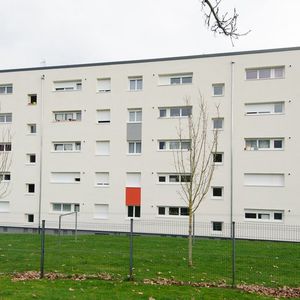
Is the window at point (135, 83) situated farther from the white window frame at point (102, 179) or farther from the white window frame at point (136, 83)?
the white window frame at point (102, 179)

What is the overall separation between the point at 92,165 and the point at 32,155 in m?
4.89

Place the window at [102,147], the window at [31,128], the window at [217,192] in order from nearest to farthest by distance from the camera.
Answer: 1. the window at [217,192]
2. the window at [102,147]
3. the window at [31,128]

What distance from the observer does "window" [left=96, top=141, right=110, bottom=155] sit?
91.9 ft

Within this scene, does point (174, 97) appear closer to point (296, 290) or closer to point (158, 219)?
point (158, 219)

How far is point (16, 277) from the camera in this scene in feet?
31.8

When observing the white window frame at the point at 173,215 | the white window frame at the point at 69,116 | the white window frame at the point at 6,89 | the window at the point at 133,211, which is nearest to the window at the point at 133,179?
the window at the point at 133,211

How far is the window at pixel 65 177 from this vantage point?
28.4 m

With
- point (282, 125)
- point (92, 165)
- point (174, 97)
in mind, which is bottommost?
point (92, 165)

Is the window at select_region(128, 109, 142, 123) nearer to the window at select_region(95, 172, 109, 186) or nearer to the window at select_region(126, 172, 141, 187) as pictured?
the window at select_region(126, 172, 141, 187)

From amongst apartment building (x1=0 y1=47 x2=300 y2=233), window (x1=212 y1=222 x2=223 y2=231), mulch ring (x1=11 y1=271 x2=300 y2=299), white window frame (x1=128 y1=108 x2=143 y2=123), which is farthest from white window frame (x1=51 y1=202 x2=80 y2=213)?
mulch ring (x1=11 y1=271 x2=300 y2=299)

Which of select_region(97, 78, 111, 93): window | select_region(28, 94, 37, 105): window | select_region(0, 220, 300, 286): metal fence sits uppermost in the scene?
select_region(97, 78, 111, 93): window

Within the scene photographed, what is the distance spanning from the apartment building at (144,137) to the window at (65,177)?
2.8 inches

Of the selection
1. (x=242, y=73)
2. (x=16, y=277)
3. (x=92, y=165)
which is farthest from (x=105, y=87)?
(x=16, y=277)

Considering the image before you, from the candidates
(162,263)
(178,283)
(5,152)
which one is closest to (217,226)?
(162,263)
